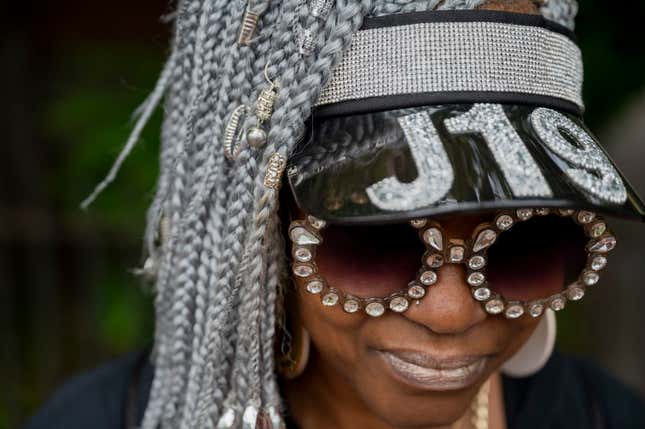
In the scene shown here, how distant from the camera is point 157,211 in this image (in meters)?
1.57

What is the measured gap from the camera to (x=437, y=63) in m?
1.23

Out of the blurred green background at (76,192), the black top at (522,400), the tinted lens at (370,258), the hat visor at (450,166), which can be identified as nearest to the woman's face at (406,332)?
the tinted lens at (370,258)

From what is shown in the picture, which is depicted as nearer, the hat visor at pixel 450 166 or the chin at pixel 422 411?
the hat visor at pixel 450 166

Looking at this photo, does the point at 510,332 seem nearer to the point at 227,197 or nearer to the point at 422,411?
the point at 422,411

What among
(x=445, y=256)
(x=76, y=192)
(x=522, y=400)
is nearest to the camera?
(x=445, y=256)

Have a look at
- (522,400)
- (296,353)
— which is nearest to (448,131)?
(296,353)

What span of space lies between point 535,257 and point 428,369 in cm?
25

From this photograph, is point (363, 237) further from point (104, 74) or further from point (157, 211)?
point (104, 74)

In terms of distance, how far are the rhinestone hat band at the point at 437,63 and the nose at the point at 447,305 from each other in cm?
27

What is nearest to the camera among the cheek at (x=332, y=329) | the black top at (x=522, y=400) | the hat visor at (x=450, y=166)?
the hat visor at (x=450, y=166)

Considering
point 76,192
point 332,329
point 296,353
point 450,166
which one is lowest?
point 76,192

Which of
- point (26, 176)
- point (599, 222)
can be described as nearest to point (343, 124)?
point (599, 222)

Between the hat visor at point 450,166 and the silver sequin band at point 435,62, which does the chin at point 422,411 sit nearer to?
the hat visor at point 450,166

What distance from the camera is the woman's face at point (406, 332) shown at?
4.11 ft
